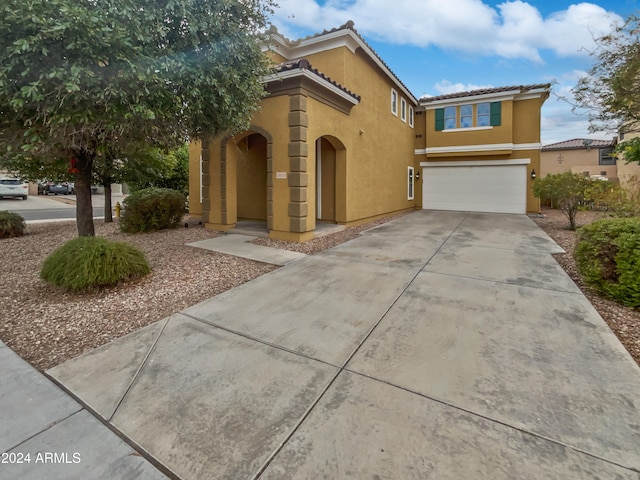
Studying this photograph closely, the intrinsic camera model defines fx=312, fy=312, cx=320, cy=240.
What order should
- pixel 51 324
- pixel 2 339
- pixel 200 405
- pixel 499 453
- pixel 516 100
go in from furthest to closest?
pixel 516 100 < pixel 51 324 < pixel 2 339 < pixel 200 405 < pixel 499 453

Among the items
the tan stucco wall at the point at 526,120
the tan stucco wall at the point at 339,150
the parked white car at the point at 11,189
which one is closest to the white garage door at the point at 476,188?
the tan stucco wall at the point at 339,150

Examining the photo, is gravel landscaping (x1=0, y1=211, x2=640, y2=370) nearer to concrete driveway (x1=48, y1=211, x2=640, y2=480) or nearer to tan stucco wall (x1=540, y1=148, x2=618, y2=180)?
concrete driveway (x1=48, y1=211, x2=640, y2=480)

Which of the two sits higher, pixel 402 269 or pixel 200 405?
pixel 402 269

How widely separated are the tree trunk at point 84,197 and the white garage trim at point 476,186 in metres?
15.4

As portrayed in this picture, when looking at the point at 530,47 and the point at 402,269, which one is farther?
the point at 530,47

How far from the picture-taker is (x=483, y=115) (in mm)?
15500

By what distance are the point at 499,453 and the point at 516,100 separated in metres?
17.9

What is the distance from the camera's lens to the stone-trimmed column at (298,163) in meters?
7.65

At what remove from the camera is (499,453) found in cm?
191

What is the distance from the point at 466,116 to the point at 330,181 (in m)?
9.94

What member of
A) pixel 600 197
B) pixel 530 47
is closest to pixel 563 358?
pixel 600 197

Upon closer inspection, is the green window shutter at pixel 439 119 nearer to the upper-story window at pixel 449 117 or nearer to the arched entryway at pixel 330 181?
the upper-story window at pixel 449 117

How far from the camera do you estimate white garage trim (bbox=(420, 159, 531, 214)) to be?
15586mm

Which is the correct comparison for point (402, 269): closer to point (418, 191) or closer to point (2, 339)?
point (2, 339)
